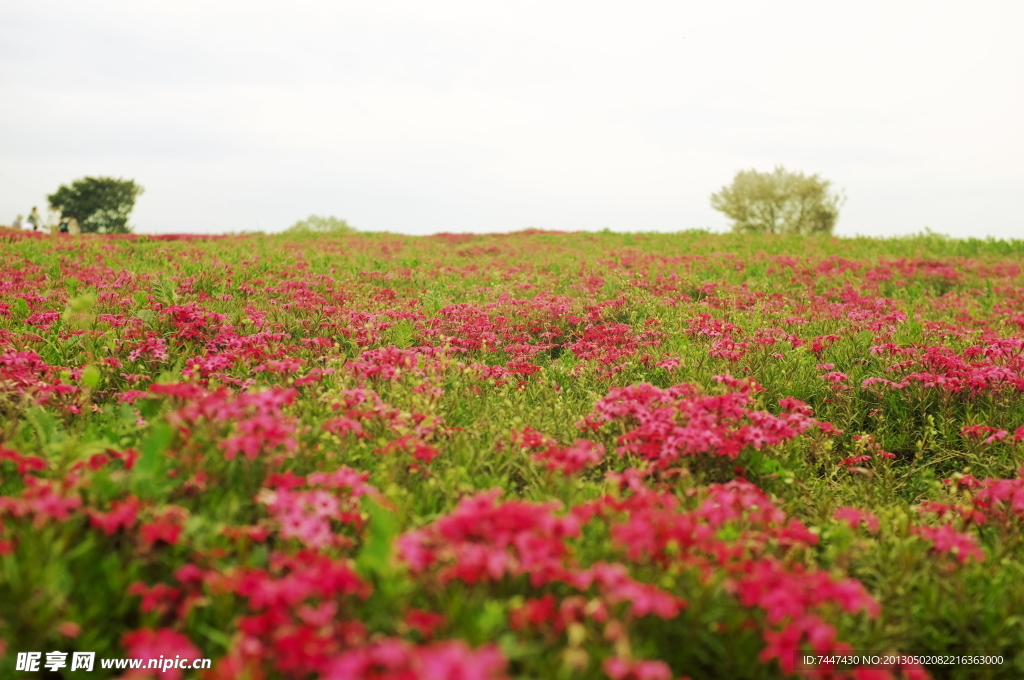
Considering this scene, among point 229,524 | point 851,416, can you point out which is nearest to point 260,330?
point 229,524

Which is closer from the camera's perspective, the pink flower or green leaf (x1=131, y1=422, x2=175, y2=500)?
the pink flower

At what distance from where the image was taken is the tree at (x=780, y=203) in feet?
140

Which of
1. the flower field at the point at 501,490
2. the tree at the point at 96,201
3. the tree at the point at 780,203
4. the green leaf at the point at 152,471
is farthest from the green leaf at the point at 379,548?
the tree at the point at 96,201

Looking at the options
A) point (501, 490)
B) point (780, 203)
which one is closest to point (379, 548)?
point (501, 490)

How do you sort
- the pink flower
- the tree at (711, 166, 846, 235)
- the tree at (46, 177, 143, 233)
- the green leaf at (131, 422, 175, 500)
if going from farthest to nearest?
the tree at (46, 177, 143, 233), the tree at (711, 166, 846, 235), the green leaf at (131, 422, 175, 500), the pink flower

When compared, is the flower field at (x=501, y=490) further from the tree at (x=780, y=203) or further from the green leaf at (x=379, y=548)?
the tree at (x=780, y=203)

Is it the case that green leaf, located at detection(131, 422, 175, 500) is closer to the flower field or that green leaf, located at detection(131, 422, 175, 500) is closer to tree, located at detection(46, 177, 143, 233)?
the flower field

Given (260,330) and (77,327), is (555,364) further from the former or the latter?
(77,327)

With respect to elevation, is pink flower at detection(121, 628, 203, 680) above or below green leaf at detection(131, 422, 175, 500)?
below

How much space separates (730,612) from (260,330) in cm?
639

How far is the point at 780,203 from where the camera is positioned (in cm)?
4347

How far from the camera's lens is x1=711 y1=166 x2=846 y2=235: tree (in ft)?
140

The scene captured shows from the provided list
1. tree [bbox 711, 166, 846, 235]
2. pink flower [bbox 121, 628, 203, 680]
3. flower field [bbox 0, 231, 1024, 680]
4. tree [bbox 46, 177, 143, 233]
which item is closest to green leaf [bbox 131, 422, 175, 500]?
flower field [bbox 0, 231, 1024, 680]

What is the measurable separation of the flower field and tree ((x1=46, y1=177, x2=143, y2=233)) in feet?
188
